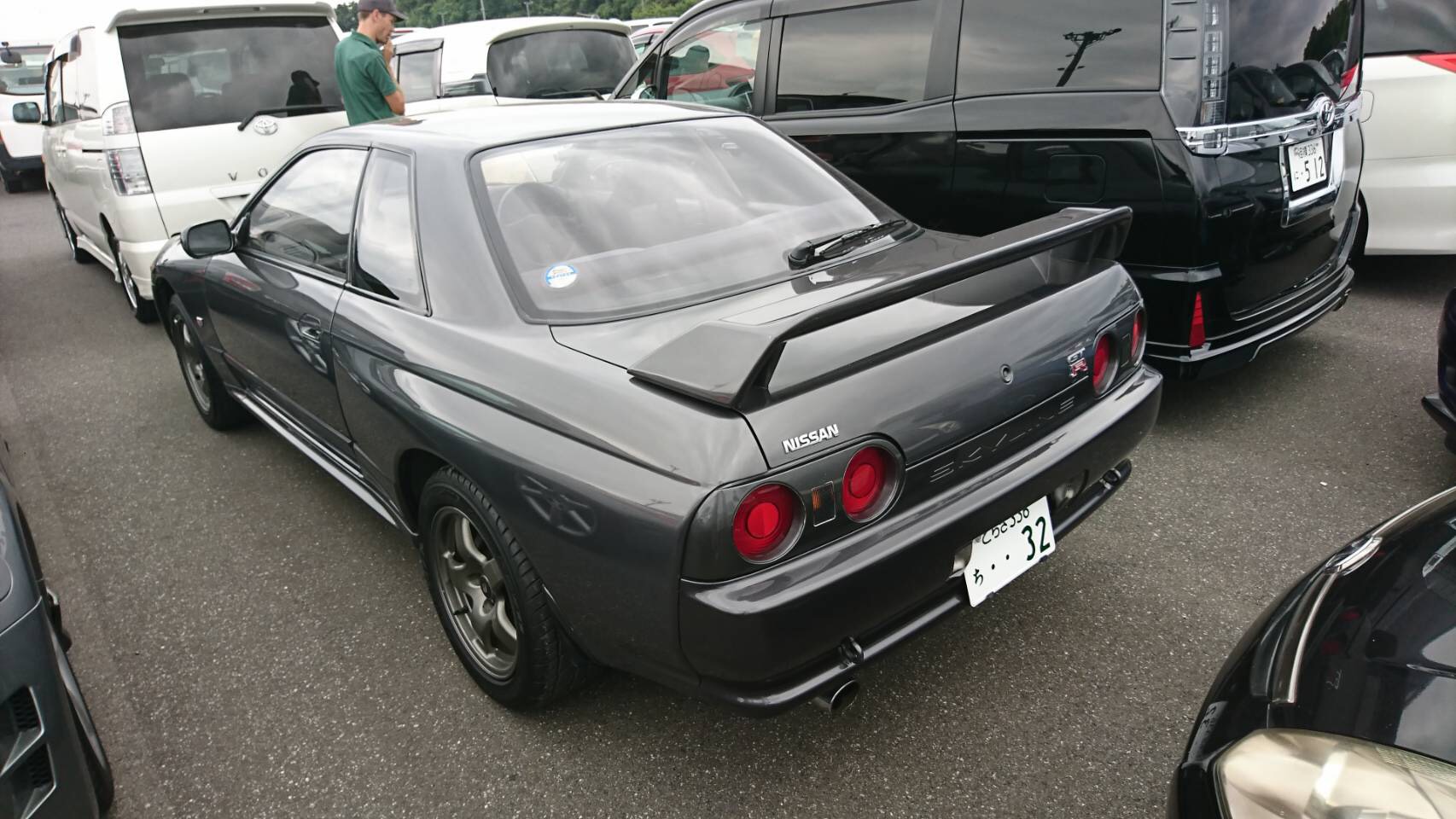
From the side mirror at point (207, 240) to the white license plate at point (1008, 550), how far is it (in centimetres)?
287

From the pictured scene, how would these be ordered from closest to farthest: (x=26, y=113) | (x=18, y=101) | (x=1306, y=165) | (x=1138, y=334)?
(x=1138, y=334)
(x=1306, y=165)
(x=26, y=113)
(x=18, y=101)

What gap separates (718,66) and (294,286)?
3041mm

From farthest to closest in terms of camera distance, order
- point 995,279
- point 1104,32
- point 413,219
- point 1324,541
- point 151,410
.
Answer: point 151,410
point 1104,32
point 1324,541
point 413,219
point 995,279

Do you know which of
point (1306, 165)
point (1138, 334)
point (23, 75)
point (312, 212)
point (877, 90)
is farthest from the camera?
point (23, 75)

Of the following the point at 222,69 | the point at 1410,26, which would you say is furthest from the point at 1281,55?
the point at 222,69

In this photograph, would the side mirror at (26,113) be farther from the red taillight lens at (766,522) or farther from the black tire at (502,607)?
the red taillight lens at (766,522)

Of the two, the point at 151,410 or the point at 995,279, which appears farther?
the point at 151,410

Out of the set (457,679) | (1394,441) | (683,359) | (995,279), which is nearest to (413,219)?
(683,359)

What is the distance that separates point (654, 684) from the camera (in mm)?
2525

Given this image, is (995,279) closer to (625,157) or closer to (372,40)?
(625,157)

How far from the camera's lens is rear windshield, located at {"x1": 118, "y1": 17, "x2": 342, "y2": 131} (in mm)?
5316

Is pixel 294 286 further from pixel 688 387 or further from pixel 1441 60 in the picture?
pixel 1441 60

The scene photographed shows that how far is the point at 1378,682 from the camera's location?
1.36 metres

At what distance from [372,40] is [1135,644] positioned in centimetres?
540
